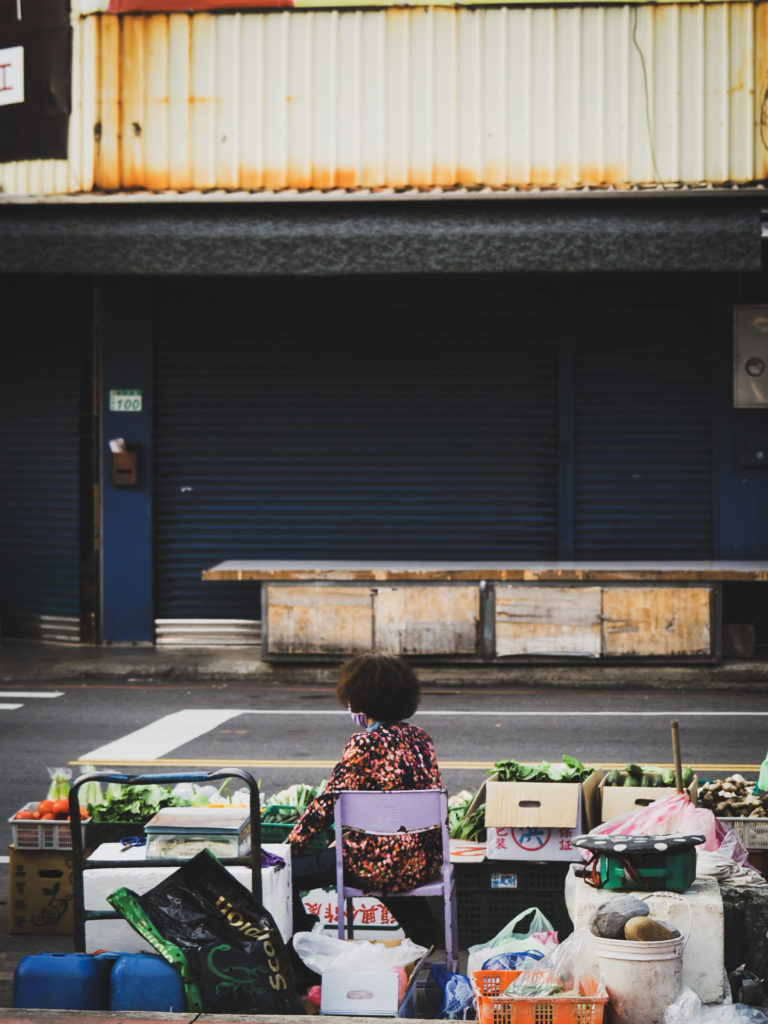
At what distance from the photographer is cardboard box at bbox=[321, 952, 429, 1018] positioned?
15.4 feet

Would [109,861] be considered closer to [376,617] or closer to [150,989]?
[150,989]

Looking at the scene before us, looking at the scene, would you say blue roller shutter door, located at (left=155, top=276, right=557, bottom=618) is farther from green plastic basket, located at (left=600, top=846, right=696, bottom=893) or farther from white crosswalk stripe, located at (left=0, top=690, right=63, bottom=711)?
green plastic basket, located at (left=600, top=846, right=696, bottom=893)

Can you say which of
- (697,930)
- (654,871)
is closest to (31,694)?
(654,871)

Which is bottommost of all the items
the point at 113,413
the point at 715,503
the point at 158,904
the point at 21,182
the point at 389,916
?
the point at 389,916

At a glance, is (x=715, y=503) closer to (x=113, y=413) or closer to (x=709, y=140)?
(x=709, y=140)

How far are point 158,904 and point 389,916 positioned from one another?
5.26 ft

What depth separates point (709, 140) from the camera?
14492 mm

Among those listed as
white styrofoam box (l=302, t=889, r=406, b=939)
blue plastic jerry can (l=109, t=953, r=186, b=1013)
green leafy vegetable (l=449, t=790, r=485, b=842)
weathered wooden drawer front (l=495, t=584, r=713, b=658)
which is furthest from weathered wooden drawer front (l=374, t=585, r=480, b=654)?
blue plastic jerry can (l=109, t=953, r=186, b=1013)

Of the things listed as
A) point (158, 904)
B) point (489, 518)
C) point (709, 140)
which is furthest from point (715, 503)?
point (158, 904)

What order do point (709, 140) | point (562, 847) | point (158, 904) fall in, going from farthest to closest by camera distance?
point (709, 140) → point (562, 847) → point (158, 904)

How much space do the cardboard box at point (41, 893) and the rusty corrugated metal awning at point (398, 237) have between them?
30.5 feet

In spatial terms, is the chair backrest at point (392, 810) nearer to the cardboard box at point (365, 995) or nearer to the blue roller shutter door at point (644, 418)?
the cardboard box at point (365, 995)

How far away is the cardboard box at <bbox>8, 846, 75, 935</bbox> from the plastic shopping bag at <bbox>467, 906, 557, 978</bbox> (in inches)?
87.7

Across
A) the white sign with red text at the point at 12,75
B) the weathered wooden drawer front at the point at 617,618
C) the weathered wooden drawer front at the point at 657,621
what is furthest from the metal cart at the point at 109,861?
the white sign with red text at the point at 12,75
